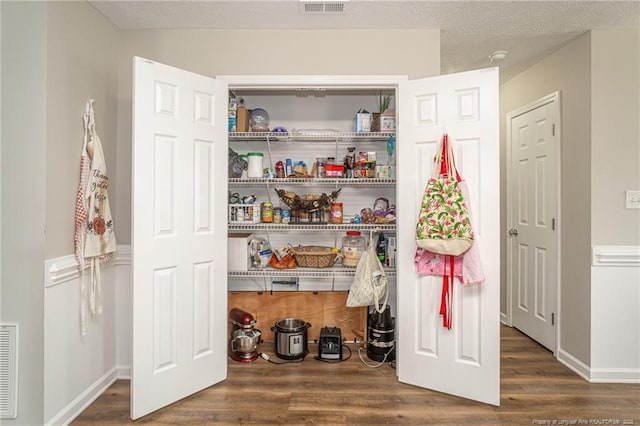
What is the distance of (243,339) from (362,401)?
101 cm

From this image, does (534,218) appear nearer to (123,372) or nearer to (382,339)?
(382,339)

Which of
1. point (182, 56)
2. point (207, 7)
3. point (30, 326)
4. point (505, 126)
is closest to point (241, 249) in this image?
point (30, 326)

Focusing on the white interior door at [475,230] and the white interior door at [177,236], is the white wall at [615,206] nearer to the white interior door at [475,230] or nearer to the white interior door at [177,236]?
the white interior door at [475,230]

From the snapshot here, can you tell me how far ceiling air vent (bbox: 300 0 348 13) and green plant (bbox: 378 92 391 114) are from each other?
0.75 meters

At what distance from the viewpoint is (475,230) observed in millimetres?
2217

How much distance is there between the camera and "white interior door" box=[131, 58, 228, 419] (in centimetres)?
205

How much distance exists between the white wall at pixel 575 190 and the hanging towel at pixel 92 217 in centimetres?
325

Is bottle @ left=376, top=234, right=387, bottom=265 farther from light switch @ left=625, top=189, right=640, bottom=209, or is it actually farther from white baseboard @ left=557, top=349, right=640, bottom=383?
light switch @ left=625, top=189, right=640, bottom=209

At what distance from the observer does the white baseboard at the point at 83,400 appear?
1962 mm

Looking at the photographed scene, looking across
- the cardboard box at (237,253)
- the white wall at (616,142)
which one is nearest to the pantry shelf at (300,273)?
the cardboard box at (237,253)

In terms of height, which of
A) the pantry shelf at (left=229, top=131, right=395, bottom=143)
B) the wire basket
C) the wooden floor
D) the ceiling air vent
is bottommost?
the wooden floor

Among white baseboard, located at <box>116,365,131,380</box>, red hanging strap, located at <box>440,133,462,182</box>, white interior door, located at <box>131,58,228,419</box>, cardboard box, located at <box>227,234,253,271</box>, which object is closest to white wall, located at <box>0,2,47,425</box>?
white interior door, located at <box>131,58,228,419</box>

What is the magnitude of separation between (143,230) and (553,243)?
9.98 ft

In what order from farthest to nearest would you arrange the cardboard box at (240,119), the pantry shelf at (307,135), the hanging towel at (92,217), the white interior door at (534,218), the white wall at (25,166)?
1. the white interior door at (534,218)
2. the cardboard box at (240,119)
3. the pantry shelf at (307,135)
4. the hanging towel at (92,217)
5. the white wall at (25,166)
